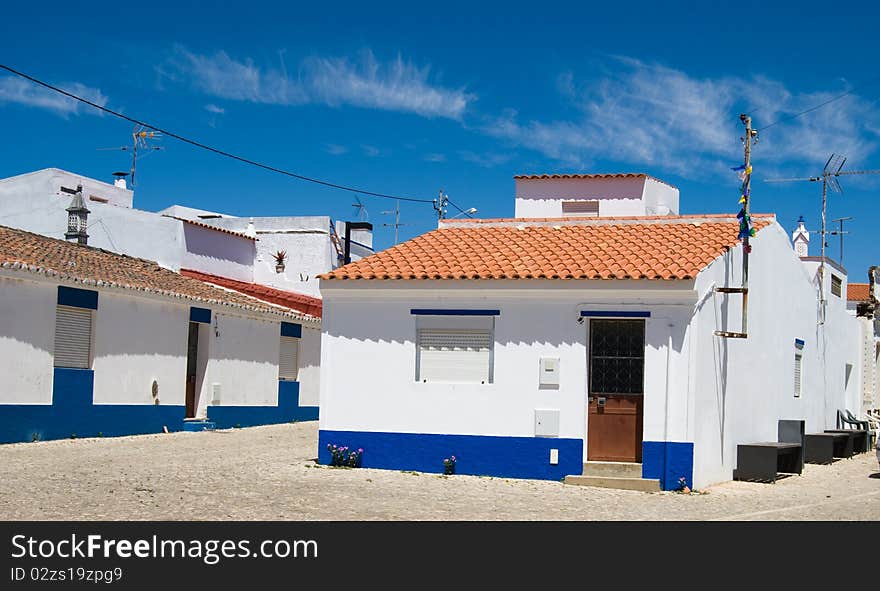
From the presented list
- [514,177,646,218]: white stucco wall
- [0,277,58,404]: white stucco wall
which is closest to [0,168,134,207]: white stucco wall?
[0,277,58,404]: white stucco wall

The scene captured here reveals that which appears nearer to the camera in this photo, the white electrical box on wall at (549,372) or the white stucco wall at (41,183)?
the white electrical box on wall at (549,372)

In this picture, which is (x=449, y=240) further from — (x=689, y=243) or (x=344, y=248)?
(x=344, y=248)

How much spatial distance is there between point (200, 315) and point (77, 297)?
467cm

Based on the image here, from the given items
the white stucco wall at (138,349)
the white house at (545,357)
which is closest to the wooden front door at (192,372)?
the white stucco wall at (138,349)

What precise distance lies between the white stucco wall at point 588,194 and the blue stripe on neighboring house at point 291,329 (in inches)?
305

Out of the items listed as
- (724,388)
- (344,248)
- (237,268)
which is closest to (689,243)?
(724,388)

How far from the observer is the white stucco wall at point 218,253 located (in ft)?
113

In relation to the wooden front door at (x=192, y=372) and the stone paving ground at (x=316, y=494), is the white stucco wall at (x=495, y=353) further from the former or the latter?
the wooden front door at (x=192, y=372)

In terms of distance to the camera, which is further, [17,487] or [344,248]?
[344,248]

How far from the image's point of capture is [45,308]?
67.7 ft

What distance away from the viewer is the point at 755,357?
19.0 m

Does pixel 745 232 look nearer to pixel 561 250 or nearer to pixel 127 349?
pixel 561 250

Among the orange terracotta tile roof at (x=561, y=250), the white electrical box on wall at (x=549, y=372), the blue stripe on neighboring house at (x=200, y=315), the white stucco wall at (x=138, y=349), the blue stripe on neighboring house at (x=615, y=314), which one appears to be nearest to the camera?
the blue stripe on neighboring house at (x=615, y=314)

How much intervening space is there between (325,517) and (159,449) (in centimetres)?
940
